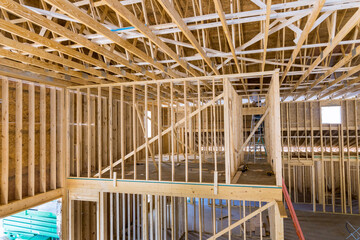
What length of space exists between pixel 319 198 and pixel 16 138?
12.7 meters

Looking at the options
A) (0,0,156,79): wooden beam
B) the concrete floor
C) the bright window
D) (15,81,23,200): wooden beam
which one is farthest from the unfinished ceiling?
the concrete floor

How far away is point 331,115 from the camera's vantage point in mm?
11062

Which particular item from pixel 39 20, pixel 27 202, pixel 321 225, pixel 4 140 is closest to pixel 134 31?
pixel 39 20

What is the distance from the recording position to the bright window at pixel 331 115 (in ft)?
35.9

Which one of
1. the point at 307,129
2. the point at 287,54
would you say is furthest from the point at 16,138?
the point at 307,129

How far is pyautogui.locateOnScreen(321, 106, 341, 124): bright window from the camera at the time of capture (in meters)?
11.0

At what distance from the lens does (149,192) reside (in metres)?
5.89

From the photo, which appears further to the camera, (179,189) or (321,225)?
(321,225)

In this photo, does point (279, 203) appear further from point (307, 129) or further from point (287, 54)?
point (307, 129)

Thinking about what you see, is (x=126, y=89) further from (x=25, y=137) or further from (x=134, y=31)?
(x=134, y=31)

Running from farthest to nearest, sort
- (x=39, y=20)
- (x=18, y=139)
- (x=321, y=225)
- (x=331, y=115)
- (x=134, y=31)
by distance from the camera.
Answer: (x=331, y=115) → (x=321, y=225) → (x=18, y=139) → (x=134, y=31) → (x=39, y=20)

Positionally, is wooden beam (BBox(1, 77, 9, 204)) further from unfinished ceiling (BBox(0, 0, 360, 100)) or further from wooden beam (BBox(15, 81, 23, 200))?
unfinished ceiling (BBox(0, 0, 360, 100))

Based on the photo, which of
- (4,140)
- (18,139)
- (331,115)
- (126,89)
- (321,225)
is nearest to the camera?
(4,140)

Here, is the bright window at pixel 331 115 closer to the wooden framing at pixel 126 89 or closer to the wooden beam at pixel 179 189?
the wooden framing at pixel 126 89
